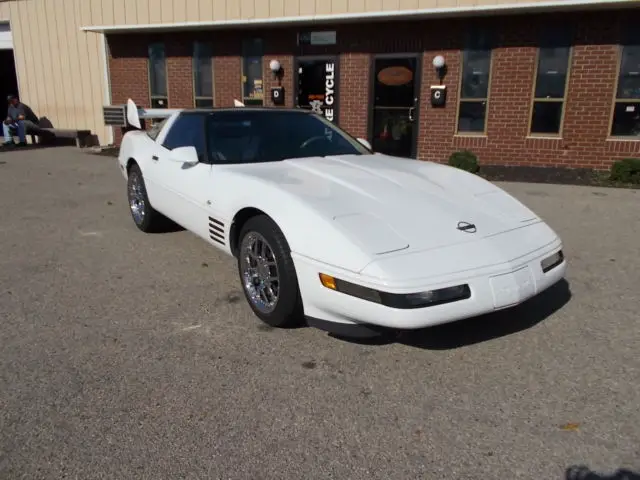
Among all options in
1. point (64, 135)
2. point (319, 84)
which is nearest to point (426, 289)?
point (319, 84)

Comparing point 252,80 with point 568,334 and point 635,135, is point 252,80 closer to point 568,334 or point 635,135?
point 635,135

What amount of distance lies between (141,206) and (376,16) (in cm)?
678

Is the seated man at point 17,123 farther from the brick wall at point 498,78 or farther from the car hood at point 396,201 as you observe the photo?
the car hood at point 396,201

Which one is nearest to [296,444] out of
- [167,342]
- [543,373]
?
[167,342]

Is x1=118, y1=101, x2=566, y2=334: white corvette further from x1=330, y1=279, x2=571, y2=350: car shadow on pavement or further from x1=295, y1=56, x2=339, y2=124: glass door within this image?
x1=295, y1=56, x2=339, y2=124: glass door

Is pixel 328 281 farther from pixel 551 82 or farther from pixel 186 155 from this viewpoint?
pixel 551 82

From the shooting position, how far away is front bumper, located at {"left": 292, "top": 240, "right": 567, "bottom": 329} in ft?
8.43

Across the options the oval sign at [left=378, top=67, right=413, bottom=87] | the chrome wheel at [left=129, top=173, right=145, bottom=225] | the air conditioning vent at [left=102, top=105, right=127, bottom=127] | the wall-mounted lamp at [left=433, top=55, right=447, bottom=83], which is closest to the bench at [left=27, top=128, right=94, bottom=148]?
the air conditioning vent at [left=102, top=105, right=127, bottom=127]

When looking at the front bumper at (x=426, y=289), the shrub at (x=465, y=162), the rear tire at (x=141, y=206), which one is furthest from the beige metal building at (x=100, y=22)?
the front bumper at (x=426, y=289)

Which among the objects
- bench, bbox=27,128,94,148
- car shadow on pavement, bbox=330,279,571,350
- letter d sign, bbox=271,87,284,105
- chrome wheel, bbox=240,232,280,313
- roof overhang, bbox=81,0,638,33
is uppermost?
roof overhang, bbox=81,0,638,33

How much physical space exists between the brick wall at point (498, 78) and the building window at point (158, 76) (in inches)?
60.2

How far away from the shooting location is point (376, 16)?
32.7ft

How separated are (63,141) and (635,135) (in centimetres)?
1456

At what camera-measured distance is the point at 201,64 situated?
41.2 feet
